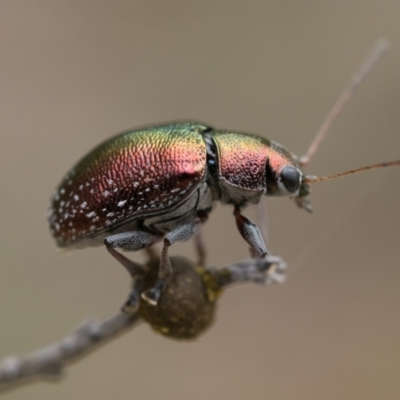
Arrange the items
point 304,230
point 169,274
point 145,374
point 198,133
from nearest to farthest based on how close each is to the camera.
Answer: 1. point 169,274
2. point 198,133
3. point 145,374
4. point 304,230

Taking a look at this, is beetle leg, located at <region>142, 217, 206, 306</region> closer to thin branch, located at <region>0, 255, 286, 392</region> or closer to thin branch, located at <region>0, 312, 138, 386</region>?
thin branch, located at <region>0, 255, 286, 392</region>

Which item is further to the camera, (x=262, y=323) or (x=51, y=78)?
(x=51, y=78)

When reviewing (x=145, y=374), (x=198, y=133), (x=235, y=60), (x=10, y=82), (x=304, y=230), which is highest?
(x=198, y=133)

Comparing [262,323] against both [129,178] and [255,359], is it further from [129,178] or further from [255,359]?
[129,178]

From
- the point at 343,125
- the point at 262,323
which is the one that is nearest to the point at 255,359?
the point at 262,323

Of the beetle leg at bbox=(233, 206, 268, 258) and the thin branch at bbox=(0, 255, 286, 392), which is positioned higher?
the beetle leg at bbox=(233, 206, 268, 258)

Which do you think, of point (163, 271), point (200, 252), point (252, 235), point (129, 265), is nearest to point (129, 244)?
point (129, 265)

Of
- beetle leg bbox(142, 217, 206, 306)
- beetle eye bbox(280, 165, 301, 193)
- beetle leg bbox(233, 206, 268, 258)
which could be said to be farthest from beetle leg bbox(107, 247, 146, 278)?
beetle eye bbox(280, 165, 301, 193)
